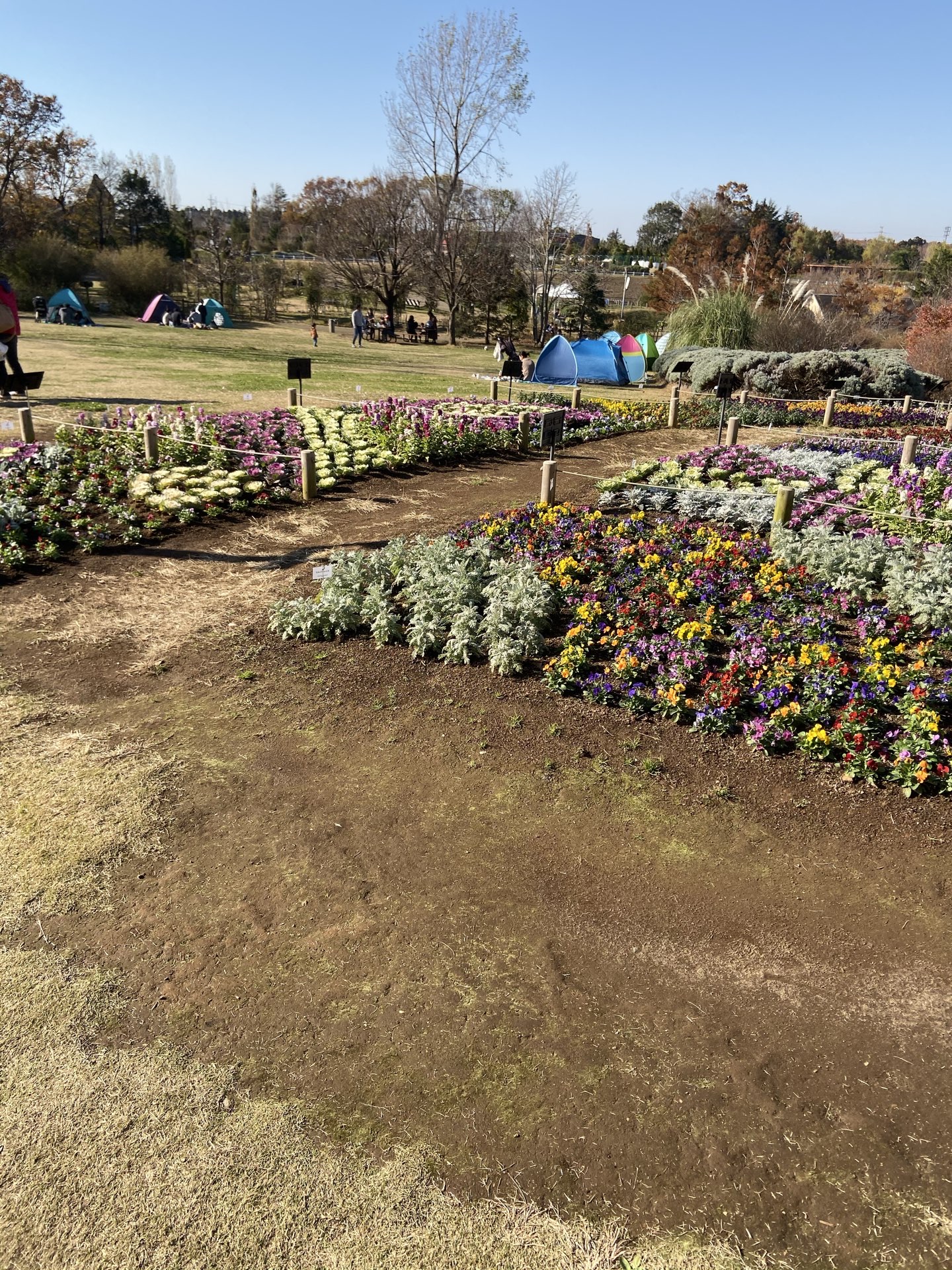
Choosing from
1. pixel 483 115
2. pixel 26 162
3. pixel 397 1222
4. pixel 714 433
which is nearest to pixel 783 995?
pixel 397 1222

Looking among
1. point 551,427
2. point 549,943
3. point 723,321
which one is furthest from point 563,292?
point 549,943

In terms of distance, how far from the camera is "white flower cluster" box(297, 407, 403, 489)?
12.2 metres

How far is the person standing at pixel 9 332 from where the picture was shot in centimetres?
1205

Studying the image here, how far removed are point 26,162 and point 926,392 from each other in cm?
4665

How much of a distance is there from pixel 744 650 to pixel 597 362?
21064 mm

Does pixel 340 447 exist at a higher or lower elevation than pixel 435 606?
higher

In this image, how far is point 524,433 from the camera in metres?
14.6

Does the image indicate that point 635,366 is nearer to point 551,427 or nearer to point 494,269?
point 494,269

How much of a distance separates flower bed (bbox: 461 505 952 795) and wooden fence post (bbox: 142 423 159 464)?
5.42 meters

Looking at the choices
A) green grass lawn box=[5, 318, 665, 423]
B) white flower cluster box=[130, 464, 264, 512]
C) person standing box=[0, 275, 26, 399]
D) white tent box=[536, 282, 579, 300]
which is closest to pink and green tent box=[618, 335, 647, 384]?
green grass lawn box=[5, 318, 665, 423]

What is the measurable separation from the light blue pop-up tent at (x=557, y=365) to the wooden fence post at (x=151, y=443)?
15.2 metres

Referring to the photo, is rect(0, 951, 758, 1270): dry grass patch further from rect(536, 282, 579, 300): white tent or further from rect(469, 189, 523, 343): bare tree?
rect(536, 282, 579, 300): white tent

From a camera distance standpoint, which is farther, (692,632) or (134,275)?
(134,275)

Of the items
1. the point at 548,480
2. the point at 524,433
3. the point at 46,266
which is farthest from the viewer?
the point at 46,266
